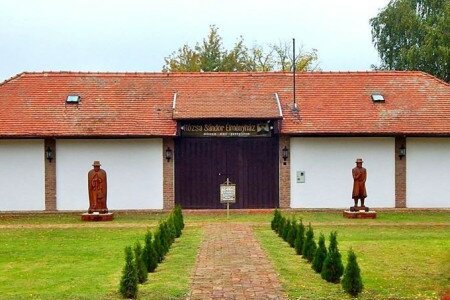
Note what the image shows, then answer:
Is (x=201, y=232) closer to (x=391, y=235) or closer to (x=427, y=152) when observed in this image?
(x=391, y=235)

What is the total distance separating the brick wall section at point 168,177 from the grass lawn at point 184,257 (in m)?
3.00

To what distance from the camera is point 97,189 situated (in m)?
24.5

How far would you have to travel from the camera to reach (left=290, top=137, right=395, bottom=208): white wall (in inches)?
1123

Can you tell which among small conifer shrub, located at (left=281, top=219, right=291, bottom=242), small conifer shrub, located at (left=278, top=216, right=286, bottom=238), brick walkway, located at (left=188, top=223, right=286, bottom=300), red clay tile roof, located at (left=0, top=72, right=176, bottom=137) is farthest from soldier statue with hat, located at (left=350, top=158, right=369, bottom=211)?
small conifer shrub, located at (left=281, top=219, right=291, bottom=242)

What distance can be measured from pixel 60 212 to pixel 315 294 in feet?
57.7

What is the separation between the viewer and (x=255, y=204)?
1124 inches

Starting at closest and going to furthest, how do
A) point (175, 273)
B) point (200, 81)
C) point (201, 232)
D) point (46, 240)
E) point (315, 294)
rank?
point (315, 294), point (175, 273), point (46, 240), point (201, 232), point (200, 81)

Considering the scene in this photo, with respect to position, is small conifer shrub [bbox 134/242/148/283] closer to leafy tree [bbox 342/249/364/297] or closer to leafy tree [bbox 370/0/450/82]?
leafy tree [bbox 342/249/364/297]

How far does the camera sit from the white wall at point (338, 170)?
2852 cm

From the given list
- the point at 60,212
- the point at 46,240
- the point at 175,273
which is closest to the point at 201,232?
the point at 46,240

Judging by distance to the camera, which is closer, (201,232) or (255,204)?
(201,232)

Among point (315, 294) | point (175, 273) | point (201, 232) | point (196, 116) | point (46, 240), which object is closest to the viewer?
point (315, 294)

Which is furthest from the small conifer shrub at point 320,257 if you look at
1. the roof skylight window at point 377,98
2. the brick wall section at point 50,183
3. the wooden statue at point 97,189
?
the roof skylight window at point 377,98

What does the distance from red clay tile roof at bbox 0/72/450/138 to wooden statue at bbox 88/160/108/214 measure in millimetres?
3222
